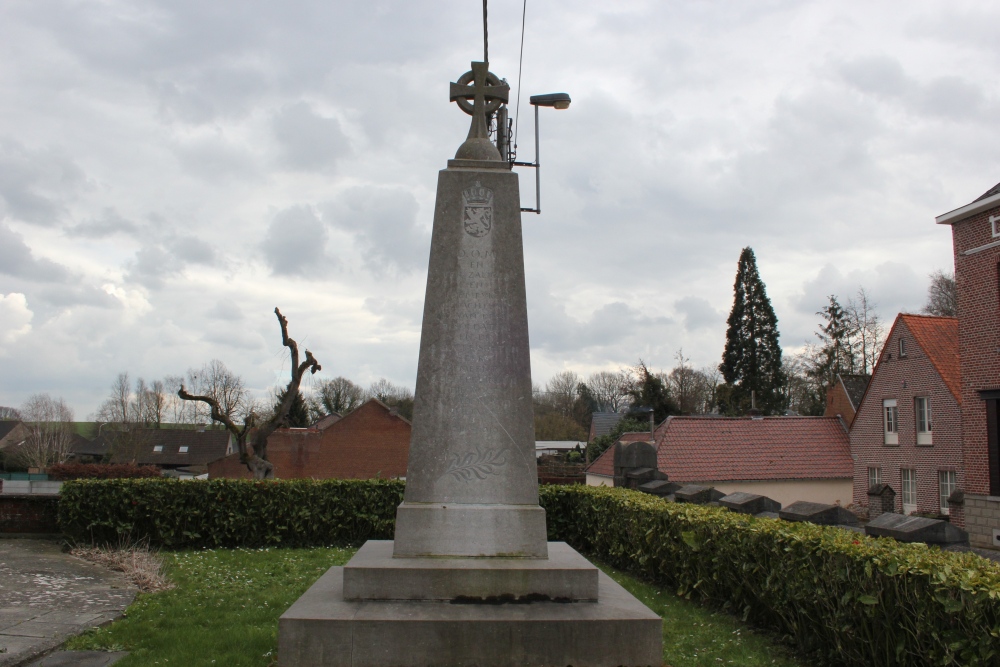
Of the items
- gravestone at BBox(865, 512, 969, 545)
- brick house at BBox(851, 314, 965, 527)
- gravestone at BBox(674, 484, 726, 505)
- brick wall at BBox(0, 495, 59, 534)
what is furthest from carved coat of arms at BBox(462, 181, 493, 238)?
brick house at BBox(851, 314, 965, 527)

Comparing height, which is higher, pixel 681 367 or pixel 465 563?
pixel 681 367

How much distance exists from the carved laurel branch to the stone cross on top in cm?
269

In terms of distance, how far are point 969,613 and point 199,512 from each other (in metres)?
11.5

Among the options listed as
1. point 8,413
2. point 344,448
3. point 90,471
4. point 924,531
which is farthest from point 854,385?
point 8,413

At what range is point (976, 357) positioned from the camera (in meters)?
→ 21.4

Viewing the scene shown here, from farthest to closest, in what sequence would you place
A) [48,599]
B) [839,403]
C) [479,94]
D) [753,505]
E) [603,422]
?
[603,422], [839,403], [753,505], [48,599], [479,94]

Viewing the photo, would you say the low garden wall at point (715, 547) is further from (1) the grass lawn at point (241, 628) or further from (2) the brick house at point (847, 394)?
(2) the brick house at point (847, 394)

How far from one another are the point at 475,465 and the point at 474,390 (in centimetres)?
56

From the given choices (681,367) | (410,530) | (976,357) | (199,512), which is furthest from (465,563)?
(681,367)

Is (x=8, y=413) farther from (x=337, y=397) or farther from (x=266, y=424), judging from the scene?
(x=266, y=424)

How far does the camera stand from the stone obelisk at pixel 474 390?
18.8ft

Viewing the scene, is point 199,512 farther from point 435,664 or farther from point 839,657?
point 839,657

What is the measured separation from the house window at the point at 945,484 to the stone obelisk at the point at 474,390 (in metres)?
27.2

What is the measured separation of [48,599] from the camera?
787 cm
